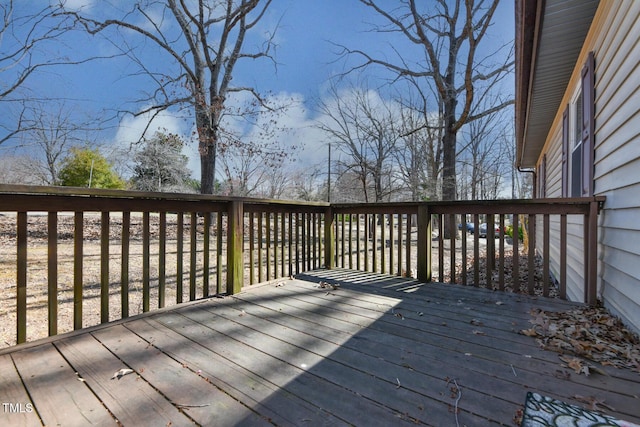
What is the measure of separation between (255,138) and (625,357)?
39.9ft

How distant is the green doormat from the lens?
112 centimetres

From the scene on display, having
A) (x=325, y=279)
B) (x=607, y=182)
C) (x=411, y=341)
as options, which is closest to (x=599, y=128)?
(x=607, y=182)

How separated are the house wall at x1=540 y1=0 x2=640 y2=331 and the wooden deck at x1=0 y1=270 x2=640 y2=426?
69cm

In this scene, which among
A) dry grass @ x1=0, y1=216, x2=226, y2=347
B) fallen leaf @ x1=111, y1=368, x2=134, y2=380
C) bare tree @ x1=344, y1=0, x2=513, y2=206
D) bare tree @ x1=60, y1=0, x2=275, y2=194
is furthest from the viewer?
bare tree @ x1=60, y1=0, x2=275, y2=194

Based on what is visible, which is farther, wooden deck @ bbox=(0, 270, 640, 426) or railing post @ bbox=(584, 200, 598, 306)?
railing post @ bbox=(584, 200, 598, 306)

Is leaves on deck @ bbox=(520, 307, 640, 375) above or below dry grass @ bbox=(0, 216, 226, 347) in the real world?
above

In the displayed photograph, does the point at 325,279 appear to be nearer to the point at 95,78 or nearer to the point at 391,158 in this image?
the point at 95,78

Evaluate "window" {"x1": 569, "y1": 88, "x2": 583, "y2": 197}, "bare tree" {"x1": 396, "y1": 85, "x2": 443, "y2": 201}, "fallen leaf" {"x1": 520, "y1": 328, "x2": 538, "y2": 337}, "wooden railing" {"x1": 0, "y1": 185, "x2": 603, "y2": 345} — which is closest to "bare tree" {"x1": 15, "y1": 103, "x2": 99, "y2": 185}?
"wooden railing" {"x1": 0, "y1": 185, "x2": 603, "y2": 345}

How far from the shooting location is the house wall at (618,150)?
196 cm

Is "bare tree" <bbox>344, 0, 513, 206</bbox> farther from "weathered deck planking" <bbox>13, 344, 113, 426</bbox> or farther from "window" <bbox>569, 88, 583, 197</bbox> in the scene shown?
"weathered deck planking" <bbox>13, 344, 113, 426</bbox>

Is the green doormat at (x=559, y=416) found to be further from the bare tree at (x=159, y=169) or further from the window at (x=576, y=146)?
the bare tree at (x=159, y=169)

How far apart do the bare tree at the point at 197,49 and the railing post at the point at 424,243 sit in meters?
8.12

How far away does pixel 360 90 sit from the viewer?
14500 millimetres

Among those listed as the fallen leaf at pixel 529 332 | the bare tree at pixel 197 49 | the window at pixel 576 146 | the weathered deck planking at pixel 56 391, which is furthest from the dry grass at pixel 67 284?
the window at pixel 576 146
